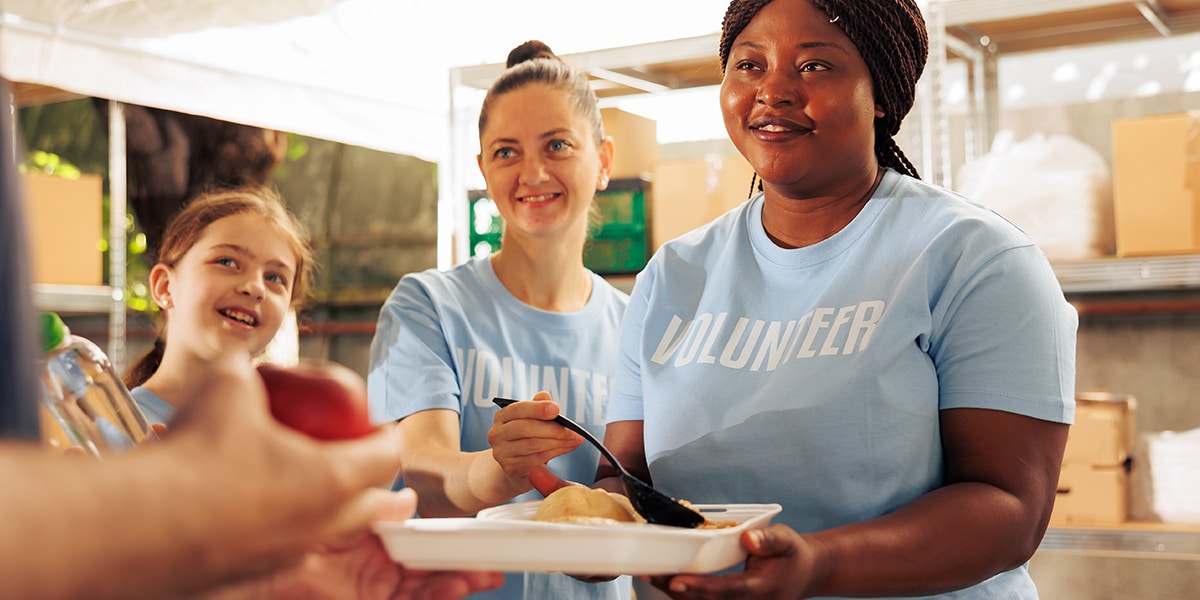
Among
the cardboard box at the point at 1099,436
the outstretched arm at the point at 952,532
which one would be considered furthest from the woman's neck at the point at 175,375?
the cardboard box at the point at 1099,436

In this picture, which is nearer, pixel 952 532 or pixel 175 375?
pixel 952 532

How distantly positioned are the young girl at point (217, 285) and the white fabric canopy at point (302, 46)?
980mm

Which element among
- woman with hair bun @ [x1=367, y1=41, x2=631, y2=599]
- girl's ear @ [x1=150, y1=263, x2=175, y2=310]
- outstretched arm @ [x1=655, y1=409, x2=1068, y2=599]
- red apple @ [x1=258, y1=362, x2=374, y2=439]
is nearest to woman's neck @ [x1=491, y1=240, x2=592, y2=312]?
woman with hair bun @ [x1=367, y1=41, x2=631, y2=599]

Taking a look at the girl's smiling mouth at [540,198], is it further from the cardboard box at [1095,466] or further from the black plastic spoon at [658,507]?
the cardboard box at [1095,466]

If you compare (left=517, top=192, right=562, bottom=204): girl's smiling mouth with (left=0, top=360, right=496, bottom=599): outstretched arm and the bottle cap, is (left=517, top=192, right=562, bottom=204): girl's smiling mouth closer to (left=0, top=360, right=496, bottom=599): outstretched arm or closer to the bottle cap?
the bottle cap

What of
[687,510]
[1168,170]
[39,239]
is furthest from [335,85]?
[687,510]

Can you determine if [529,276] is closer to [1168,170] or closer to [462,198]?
[462,198]

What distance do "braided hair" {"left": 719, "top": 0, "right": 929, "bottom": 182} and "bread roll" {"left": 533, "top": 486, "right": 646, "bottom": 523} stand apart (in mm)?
586

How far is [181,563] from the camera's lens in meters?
0.46

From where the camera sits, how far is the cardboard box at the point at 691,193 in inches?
99.3

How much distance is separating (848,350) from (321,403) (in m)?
0.68

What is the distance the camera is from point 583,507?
1.06m

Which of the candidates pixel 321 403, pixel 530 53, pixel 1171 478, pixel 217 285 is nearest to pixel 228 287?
pixel 217 285

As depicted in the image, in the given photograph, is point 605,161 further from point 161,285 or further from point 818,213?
point 161,285
